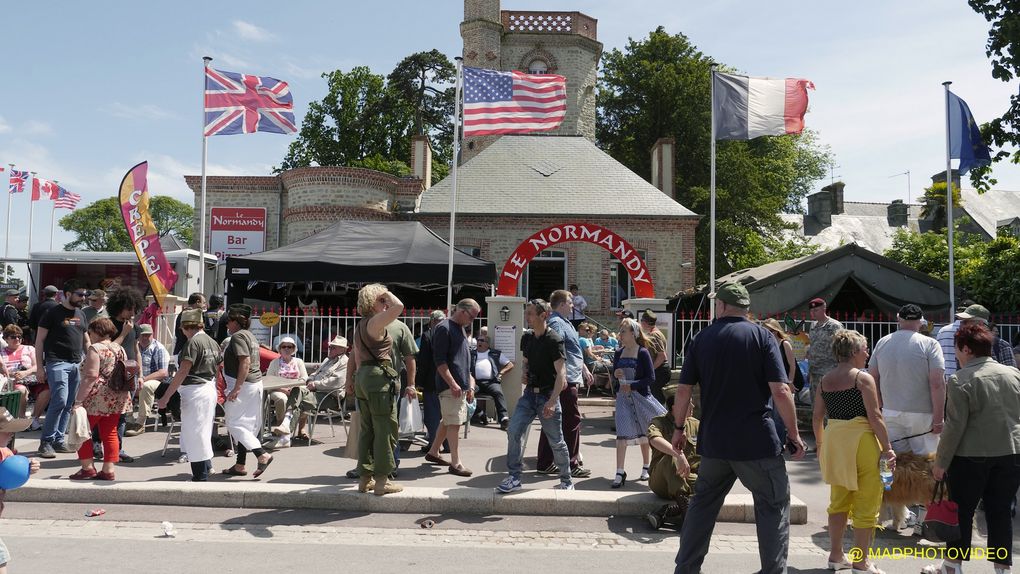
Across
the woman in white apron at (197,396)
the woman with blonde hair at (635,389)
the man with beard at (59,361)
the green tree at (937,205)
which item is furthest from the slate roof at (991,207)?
the man with beard at (59,361)

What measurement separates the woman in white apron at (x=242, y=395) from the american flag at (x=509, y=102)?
6.81 metres

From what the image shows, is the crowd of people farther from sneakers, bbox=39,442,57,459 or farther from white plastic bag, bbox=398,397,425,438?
white plastic bag, bbox=398,397,425,438

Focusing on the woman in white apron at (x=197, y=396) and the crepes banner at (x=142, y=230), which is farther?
the crepes banner at (x=142, y=230)

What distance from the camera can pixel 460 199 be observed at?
2450cm

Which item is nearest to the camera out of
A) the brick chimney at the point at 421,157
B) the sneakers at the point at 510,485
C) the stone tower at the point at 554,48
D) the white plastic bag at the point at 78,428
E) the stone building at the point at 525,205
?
the sneakers at the point at 510,485

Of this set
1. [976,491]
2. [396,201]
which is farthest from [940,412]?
[396,201]

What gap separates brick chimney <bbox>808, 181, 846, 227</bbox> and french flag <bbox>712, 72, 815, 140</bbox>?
35.1 m

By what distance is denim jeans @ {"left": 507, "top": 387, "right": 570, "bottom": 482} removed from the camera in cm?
639

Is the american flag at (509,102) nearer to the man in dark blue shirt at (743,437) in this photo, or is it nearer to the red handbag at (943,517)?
the man in dark blue shirt at (743,437)

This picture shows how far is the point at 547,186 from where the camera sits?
25.4 meters

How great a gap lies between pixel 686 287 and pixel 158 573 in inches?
849

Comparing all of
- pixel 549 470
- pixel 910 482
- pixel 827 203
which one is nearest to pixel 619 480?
pixel 549 470

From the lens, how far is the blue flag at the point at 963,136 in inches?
575

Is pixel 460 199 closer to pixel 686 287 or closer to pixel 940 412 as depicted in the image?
pixel 686 287
